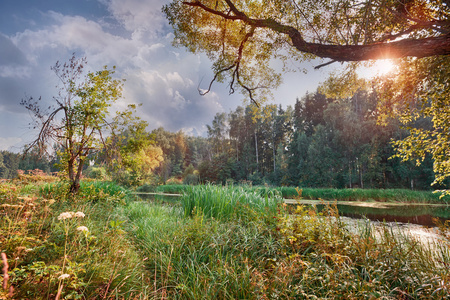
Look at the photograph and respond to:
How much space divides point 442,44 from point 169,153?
52.0 metres

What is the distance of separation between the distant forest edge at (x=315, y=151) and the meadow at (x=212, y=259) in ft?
37.2

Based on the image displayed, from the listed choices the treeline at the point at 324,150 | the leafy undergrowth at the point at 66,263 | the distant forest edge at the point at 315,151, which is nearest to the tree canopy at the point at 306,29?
the leafy undergrowth at the point at 66,263

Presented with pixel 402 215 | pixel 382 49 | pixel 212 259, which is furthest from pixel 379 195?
pixel 212 259

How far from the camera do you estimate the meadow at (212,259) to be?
6.30 ft

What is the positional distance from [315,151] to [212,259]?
89.2 feet

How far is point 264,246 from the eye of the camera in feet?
10.8

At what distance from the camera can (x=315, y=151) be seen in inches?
1080

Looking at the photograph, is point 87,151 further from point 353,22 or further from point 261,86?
point 353,22

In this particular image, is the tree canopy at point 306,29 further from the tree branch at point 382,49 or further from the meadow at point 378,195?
the meadow at point 378,195

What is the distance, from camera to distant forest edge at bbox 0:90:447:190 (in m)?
24.2

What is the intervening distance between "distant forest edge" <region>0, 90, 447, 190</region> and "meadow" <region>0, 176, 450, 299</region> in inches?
446

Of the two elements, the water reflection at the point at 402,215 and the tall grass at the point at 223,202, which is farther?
the water reflection at the point at 402,215

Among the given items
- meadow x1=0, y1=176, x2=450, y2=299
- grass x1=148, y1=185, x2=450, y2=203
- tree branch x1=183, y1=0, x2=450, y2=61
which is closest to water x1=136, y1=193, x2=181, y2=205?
grass x1=148, y1=185, x2=450, y2=203

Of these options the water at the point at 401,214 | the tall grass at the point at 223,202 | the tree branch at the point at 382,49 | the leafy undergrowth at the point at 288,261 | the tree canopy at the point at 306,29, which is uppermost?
the tree canopy at the point at 306,29
